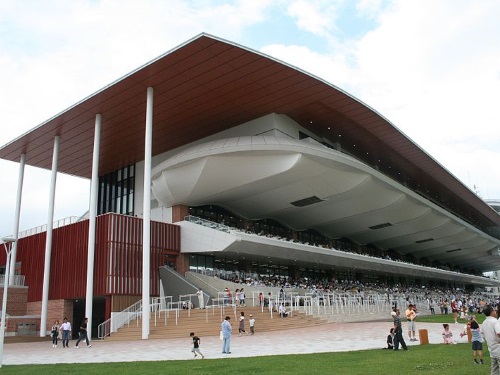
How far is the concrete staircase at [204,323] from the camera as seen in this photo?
24.5m

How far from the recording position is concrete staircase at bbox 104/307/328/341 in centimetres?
2453

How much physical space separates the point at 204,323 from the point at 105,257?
9.55 m

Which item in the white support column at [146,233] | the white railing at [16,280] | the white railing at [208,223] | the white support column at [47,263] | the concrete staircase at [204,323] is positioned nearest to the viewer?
the concrete staircase at [204,323]

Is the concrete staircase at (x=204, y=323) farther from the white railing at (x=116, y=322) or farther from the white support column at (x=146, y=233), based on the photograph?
the white support column at (x=146, y=233)

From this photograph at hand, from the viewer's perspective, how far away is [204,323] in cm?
2508

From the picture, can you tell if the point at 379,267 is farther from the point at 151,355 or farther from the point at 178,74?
the point at 151,355

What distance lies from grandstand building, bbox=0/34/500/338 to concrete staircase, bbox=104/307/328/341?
4.95ft

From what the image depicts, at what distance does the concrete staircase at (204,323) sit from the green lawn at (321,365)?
10159 mm

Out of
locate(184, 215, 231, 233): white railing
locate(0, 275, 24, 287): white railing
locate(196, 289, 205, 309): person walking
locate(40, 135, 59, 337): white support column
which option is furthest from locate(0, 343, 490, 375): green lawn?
locate(0, 275, 24, 287): white railing

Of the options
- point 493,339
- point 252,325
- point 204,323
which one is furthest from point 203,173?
point 493,339

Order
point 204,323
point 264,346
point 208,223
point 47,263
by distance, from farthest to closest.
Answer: point 208,223 < point 47,263 < point 204,323 < point 264,346

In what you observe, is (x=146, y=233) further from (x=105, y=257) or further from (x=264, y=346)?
(x=264, y=346)

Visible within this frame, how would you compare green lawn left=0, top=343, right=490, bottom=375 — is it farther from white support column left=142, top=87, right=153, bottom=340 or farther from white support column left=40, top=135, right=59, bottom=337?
white support column left=40, top=135, right=59, bottom=337

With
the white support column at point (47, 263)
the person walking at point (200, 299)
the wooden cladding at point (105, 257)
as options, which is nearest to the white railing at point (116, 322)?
the wooden cladding at point (105, 257)
